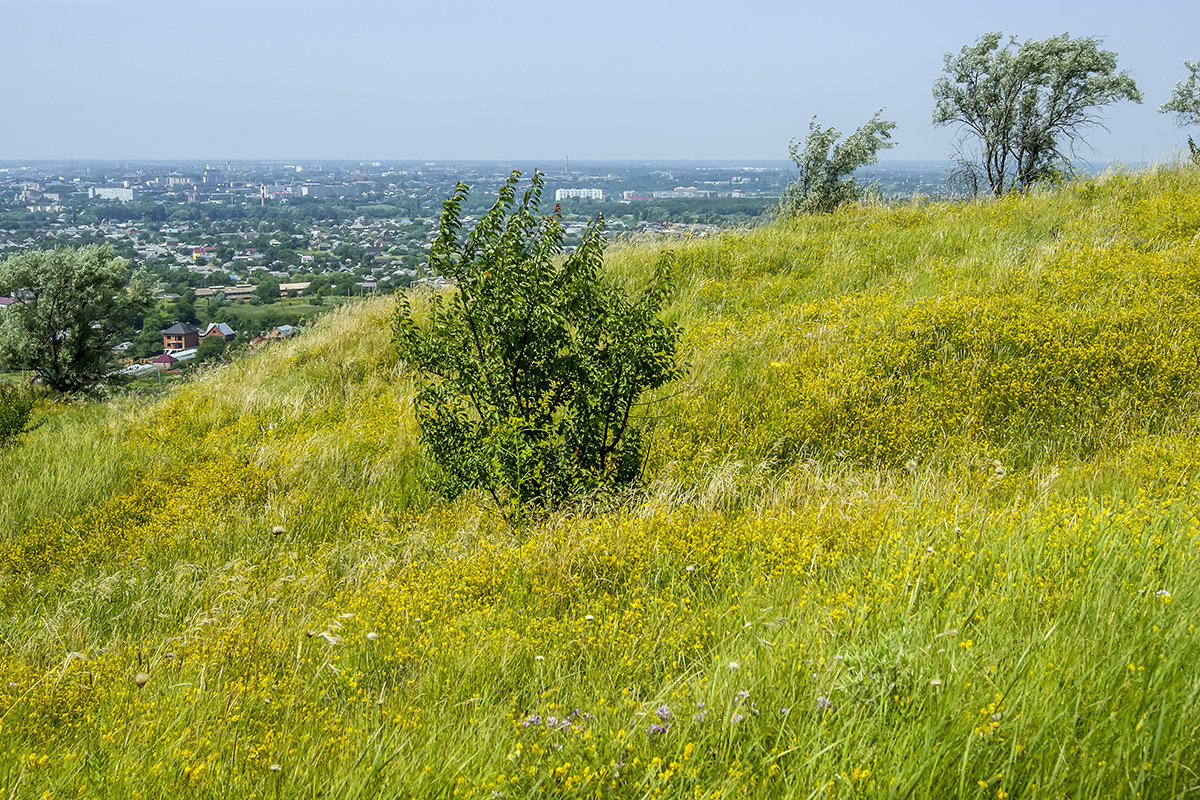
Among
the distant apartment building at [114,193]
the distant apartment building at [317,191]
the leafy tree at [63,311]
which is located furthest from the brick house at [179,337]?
the distant apartment building at [114,193]

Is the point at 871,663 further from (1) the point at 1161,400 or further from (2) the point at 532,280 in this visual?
(1) the point at 1161,400

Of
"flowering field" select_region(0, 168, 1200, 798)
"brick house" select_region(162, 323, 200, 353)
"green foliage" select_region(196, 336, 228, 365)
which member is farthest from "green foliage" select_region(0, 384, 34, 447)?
"brick house" select_region(162, 323, 200, 353)

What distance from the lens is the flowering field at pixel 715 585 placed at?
2.18 meters

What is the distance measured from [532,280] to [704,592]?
266 cm

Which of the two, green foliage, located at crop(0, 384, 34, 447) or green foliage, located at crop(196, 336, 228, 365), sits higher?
green foliage, located at crop(0, 384, 34, 447)

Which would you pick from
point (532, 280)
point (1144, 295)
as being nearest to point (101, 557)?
point (532, 280)

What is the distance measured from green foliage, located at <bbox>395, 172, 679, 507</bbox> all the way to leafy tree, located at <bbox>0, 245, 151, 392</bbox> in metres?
26.5

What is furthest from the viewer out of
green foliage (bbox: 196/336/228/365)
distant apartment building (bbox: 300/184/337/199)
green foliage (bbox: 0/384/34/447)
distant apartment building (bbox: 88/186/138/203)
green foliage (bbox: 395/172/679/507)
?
distant apartment building (bbox: 88/186/138/203)

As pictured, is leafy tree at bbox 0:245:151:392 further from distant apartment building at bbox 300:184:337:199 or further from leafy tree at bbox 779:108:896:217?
distant apartment building at bbox 300:184:337:199

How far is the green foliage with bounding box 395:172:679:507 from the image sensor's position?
16.7 feet

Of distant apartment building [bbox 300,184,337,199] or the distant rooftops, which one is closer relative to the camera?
the distant rooftops

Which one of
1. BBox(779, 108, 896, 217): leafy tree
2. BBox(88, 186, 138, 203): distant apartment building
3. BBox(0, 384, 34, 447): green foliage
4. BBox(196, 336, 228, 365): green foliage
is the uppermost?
BBox(88, 186, 138, 203): distant apartment building

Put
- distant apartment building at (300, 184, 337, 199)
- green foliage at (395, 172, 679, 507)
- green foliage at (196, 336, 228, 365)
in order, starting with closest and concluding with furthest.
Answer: green foliage at (395, 172, 679, 507), green foliage at (196, 336, 228, 365), distant apartment building at (300, 184, 337, 199)

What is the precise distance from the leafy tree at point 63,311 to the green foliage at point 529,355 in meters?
26.5
